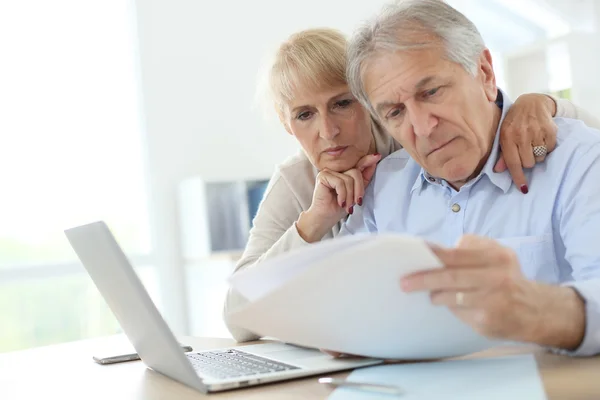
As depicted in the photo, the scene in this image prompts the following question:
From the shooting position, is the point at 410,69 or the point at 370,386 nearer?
the point at 370,386

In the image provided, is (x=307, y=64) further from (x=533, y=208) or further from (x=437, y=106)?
(x=533, y=208)

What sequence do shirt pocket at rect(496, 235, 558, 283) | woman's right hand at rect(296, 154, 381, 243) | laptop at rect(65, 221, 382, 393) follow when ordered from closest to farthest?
laptop at rect(65, 221, 382, 393), shirt pocket at rect(496, 235, 558, 283), woman's right hand at rect(296, 154, 381, 243)

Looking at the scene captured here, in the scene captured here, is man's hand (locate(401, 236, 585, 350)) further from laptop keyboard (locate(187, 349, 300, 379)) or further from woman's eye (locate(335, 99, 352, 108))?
woman's eye (locate(335, 99, 352, 108))

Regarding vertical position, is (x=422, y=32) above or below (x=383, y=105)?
above

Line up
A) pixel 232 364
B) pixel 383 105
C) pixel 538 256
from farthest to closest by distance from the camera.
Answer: pixel 383 105
pixel 538 256
pixel 232 364

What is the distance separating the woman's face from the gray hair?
13.0 inches

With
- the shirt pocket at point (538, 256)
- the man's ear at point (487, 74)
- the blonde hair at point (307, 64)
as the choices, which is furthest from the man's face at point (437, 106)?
the blonde hair at point (307, 64)

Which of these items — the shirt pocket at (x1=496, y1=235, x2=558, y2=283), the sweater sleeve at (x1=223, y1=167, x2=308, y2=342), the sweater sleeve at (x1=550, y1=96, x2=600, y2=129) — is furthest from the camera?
the sweater sleeve at (x1=223, y1=167, x2=308, y2=342)

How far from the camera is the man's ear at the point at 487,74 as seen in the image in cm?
154

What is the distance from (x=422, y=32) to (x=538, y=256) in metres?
0.48

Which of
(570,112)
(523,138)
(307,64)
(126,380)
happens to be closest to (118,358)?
(126,380)

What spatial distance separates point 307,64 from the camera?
73.4 inches

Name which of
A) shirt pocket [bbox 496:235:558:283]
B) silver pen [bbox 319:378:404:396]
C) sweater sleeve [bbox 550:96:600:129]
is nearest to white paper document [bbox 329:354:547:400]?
silver pen [bbox 319:378:404:396]

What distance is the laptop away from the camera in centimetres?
105
